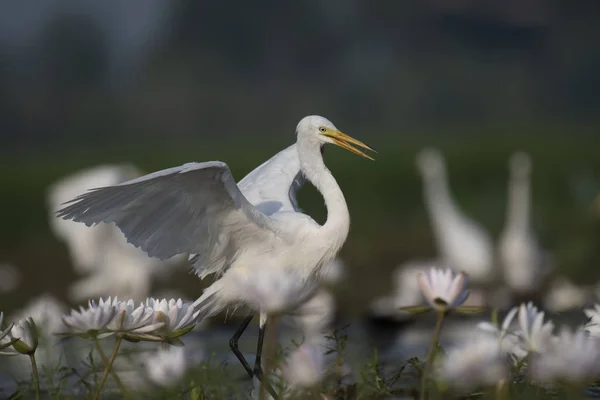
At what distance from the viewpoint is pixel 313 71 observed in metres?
68.9

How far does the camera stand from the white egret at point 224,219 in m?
4.13

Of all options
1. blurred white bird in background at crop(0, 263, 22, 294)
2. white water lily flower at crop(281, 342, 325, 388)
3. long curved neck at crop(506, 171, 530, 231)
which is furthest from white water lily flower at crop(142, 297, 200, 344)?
blurred white bird in background at crop(0, 263, 22, 294)

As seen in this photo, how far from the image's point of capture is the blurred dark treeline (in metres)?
58.1

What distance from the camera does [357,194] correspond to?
18.5 meters

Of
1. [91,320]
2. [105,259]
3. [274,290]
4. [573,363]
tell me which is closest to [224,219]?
[91,320]

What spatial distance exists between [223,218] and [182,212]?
0.71 feet

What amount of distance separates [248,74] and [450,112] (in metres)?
13.7

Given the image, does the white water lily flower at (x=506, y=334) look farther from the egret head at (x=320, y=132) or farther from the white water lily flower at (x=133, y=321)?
the egret head at (x=320, y=132)

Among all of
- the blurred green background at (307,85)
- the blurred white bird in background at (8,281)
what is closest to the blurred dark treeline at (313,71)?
the blurred green background at (307,85)

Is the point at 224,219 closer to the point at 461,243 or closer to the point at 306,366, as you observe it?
the point at 306,366

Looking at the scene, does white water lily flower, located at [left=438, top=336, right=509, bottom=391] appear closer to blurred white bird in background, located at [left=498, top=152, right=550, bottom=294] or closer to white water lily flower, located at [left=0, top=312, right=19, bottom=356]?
white water lily flower, located at [left=0, top=312, right=19, bottom=356]

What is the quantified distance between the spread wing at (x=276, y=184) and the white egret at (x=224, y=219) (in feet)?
0.03

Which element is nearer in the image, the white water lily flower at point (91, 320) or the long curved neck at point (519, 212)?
the white water lily flower at point (91, 320)

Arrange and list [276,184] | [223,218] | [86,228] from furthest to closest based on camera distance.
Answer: [86,228] → [276,184] → [223,218]
